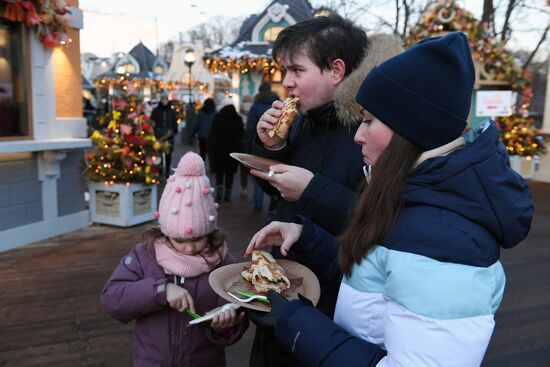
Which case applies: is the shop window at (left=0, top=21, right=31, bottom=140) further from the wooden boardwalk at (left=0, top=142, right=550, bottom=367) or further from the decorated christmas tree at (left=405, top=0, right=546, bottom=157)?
the decorated christmas tree at (left=405, top=0, right=546, bottom=157)

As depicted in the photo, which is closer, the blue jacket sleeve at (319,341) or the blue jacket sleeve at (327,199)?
the blue jacket sleeve at (319,341)

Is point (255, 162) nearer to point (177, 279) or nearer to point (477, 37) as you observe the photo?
point (177, 279)

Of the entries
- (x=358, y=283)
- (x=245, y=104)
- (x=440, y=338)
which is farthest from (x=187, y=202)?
(x=245, y=104)

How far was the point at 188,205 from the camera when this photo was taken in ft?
6.22

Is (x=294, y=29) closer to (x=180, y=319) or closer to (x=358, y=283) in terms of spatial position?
(x=358, y=283)

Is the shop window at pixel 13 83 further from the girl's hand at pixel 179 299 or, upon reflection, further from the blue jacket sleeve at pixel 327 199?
the blue jacket sleeve at pixel 327 199

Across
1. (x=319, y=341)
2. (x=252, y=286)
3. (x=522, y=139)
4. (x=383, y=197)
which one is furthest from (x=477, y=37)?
(x=319, y=341)

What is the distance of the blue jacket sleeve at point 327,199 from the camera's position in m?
1.65

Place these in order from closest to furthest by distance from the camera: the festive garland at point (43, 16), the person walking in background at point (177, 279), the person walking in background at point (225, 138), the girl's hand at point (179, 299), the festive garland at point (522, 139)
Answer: the girl's hand at point (179, 299) < the person walking in background at point (177, 279) < the festive garland at point (43, 16) < the person walking in background at point (225, 138) < the festive garland at point (522, 139)

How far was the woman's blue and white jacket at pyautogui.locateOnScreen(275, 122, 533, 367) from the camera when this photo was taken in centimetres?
96

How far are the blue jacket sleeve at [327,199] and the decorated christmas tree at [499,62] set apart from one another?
1209 centimetres

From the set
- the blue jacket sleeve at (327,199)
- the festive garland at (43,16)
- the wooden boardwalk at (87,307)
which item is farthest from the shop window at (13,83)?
the blue jacket sleeve at (327,199)

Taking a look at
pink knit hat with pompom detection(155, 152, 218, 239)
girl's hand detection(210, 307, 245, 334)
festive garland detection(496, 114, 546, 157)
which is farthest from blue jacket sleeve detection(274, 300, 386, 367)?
festive garland detection(496, 114, 546, 157)

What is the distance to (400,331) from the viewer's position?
989mm
